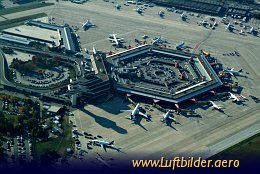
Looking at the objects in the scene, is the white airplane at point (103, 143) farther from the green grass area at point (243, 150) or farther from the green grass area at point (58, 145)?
the green grass area at point (243, 150)

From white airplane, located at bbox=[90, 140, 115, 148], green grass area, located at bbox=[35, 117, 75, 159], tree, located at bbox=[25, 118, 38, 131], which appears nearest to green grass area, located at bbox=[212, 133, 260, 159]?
white airplane, located at bbox=[90, 140, 115, 148]

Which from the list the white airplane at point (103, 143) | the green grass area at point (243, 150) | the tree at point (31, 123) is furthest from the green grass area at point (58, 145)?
the green grass area at point (243, 150)

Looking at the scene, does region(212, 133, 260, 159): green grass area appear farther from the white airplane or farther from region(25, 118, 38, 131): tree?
region(25, 118, 38, 131): tree

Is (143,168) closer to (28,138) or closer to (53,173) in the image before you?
(53,173)

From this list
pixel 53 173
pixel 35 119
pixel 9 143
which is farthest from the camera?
pixel 35 119

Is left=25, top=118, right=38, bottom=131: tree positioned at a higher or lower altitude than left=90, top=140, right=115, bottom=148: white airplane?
higher

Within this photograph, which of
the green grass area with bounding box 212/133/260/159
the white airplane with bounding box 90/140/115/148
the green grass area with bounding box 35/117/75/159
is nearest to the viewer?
the green grass area with bounding box 35/117/75/159

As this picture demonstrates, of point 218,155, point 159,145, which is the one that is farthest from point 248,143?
point 159,145

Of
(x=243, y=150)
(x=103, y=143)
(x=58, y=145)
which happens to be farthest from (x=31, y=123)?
(x=243, y=150)
